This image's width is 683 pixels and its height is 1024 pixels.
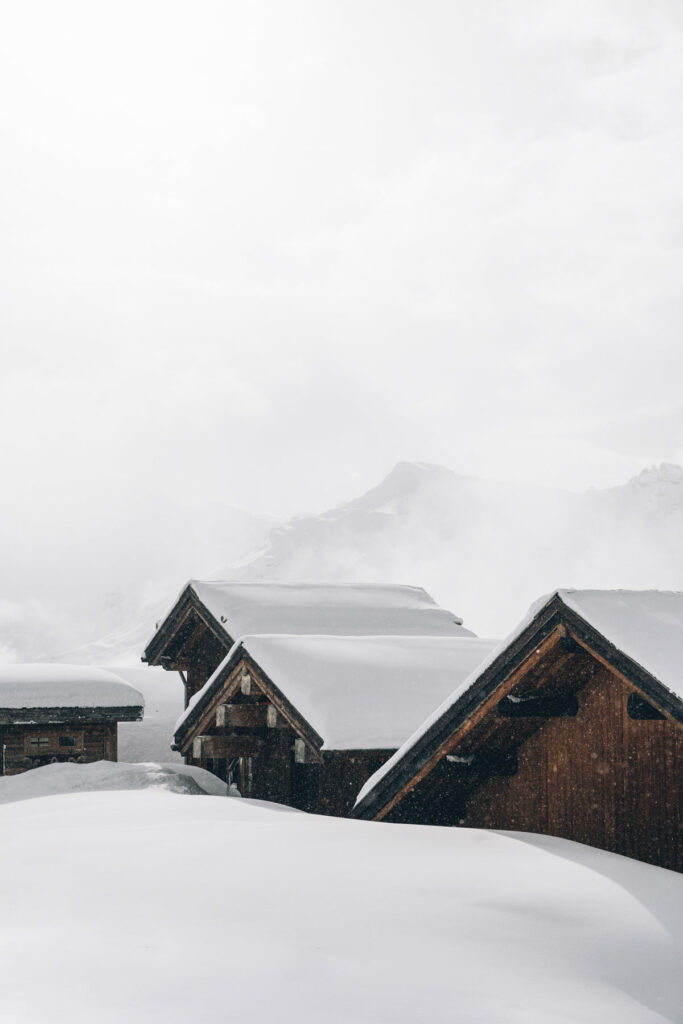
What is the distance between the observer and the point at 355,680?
13.1 meters

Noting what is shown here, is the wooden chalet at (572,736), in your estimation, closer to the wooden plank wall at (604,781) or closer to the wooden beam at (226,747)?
the wooden plank wall at (604,781)

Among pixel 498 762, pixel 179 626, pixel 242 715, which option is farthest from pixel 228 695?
pixel 179 626

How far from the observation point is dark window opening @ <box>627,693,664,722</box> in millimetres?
7061

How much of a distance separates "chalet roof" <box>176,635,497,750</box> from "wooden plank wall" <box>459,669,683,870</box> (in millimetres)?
3608

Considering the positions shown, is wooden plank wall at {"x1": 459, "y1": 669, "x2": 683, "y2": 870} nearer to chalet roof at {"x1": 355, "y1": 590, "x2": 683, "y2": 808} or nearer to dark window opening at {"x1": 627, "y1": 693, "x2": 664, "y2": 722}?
dark window opening at {"x1": 627, "y1": 693, "x2": 664, "y2": 722}

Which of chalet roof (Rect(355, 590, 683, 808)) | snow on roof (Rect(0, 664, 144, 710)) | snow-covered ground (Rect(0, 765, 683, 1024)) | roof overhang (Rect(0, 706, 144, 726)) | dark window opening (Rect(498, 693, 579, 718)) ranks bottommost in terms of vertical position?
snow-covered ground (Rect(0, 765, 683, 1024))

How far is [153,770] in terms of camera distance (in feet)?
61.1

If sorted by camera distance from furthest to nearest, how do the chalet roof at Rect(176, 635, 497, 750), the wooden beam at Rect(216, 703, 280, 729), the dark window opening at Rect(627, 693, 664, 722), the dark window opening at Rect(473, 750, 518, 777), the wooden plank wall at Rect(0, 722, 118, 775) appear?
the wooden plank wall at Rect(0, 722, 118, 775), the wooden beam at Rect(216, 703, 280, 729), the chalet roof at Rect(176, 635, 497, 750), the dark window opening at Rect(473, 750, 518, 777), the dark window opening at Rect(627, 693, 664, 722)

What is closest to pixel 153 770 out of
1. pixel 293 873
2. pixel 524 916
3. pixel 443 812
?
pixel 443 812

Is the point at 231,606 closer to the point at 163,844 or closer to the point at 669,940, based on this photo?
the point at 163,844

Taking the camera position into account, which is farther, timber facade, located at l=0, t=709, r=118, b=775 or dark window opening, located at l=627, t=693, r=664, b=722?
timber facade, located at l=0, t=709, r=118, b=775

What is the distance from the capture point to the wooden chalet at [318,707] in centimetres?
1209

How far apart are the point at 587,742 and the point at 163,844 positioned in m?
3.30

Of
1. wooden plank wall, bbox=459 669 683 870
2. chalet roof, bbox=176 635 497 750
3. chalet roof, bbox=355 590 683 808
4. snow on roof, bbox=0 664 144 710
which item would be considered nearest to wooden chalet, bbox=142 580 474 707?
snow on roof, bbox=0 664 144 710
